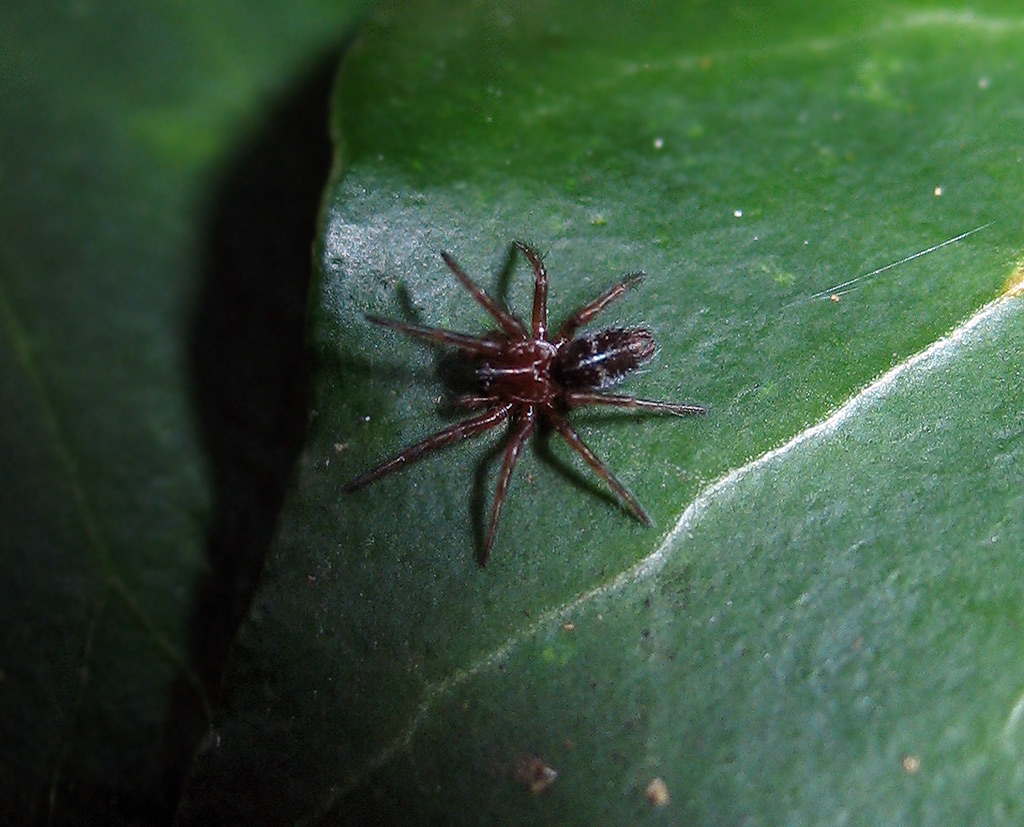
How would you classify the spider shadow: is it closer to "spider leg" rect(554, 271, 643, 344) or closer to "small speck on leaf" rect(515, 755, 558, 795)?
"spider leg" rect(554, 271, 643, 344)

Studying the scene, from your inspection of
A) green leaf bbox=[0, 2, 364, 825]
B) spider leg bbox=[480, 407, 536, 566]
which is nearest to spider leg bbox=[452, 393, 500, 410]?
spider leg bbox=[480, 407, 536, 566]

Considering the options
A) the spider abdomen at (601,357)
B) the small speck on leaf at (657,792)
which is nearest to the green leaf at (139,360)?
the spider abdomen at (601,357)

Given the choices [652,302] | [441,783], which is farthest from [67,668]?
[652,302]

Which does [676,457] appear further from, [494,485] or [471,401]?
[471,401]

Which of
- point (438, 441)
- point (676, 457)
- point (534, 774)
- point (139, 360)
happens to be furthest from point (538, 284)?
point (139, 360)

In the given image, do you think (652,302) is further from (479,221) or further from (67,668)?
(67,668)

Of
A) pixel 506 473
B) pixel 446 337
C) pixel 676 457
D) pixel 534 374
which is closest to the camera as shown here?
pixel 676 457
